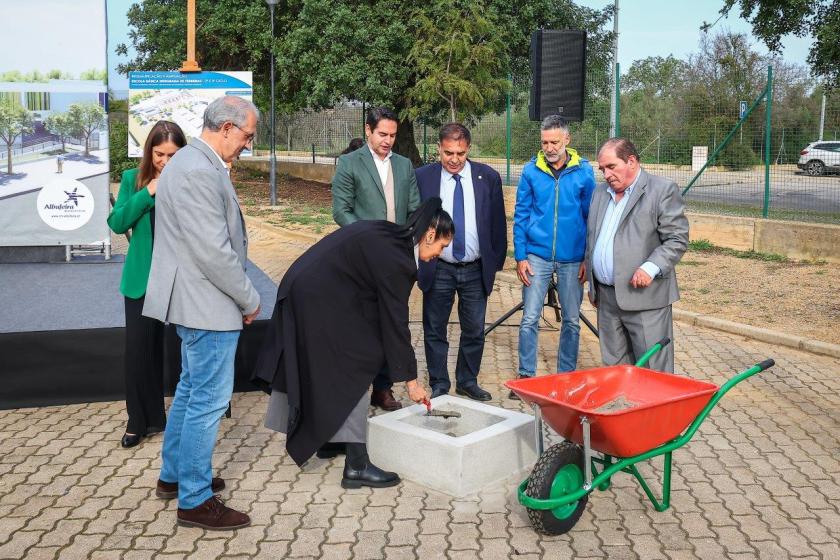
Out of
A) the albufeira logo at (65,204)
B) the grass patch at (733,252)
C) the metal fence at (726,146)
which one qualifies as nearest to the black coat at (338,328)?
the albufeira logo at (65,204)

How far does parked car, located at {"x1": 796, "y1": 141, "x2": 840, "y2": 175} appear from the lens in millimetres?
14234

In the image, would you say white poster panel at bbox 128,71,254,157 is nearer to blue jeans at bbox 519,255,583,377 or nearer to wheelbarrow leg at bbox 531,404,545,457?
blue jeans at bbox 519,255,583,377

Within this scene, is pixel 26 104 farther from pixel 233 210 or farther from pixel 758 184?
pixel 758 184

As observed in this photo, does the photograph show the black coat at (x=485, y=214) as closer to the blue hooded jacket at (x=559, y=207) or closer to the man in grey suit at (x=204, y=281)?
the blue hooded jacket at (x=559, y=207)

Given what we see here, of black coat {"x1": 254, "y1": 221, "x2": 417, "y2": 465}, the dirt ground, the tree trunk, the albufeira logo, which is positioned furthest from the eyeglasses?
the tree trunk

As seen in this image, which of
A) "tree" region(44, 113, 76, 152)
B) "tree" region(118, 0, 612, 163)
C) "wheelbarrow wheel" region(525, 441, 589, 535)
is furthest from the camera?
"tree" region(118, 0, 612, 163)

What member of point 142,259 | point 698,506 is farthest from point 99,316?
point 698,506

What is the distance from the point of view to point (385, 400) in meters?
6.04

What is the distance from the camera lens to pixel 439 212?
4465 millimetres

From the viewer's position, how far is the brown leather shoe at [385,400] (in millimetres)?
6039

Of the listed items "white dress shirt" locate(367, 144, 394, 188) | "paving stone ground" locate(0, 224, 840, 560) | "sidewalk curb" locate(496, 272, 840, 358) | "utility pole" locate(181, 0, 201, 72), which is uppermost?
"utility pole" locate(181, 0, 201, 72)

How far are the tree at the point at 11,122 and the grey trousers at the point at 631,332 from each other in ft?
20.4

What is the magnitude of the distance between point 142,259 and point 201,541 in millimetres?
1768

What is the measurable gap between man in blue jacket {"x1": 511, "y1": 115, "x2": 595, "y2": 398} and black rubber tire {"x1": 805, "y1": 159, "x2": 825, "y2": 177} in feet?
30.5
